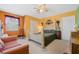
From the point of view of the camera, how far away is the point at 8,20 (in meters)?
2.18

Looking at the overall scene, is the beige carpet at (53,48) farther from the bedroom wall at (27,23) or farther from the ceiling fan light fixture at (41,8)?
the ceiling fan light fixture at (41,8)

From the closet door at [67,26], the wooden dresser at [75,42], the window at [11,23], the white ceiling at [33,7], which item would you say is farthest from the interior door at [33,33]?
the wooden dresser at [75,42]

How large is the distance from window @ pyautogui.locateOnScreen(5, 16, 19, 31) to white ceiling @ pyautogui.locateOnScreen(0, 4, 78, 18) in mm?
144

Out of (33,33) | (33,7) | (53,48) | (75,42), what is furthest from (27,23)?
(75,42)

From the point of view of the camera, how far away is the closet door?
2098 mm

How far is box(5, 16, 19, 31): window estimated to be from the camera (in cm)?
217

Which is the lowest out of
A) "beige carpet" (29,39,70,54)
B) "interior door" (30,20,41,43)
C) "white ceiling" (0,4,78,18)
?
"beige carpet" (29,39,70,54)

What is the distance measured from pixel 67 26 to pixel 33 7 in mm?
769

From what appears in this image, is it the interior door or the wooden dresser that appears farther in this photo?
the interior door

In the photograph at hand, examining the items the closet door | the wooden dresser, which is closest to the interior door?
the closet door

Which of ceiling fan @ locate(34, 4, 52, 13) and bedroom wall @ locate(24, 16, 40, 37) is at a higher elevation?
ceiling fan @ locate(34, 4, 52, 13)

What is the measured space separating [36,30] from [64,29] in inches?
22.0

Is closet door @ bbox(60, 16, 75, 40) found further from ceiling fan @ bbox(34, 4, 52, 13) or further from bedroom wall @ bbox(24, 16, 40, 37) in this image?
bedroom wall @ bbox(24, 16, 40, 37)
